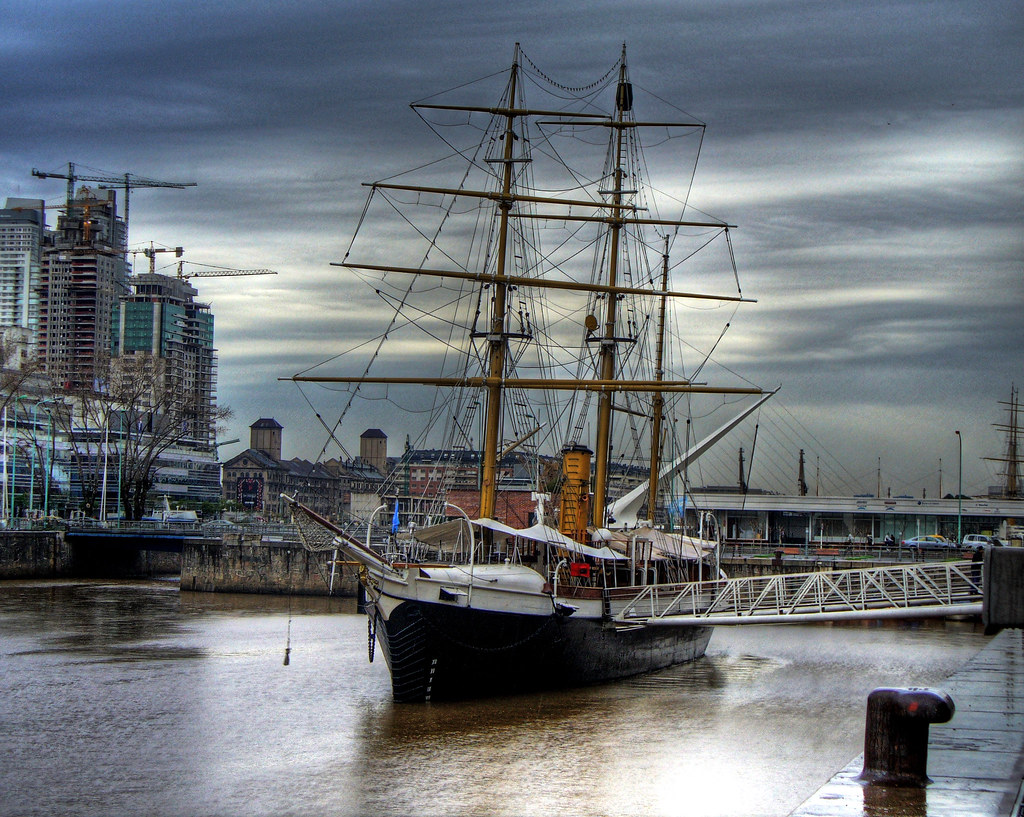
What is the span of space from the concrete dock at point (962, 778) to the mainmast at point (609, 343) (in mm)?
22989

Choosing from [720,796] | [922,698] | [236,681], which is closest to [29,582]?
[236,681]

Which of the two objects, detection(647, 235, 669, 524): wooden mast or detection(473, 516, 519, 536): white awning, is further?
detection(647, 235, 669, 524): wooden mast

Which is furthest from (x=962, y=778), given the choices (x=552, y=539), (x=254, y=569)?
(x=254, y=569)

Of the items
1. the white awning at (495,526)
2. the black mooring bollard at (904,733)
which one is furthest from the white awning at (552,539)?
the black mooring bollard at (904,733)

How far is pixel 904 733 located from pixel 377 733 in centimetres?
1323

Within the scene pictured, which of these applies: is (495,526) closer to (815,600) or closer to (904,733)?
(815,600)

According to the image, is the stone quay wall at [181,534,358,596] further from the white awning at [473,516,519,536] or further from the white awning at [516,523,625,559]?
the white awning at [473,516,519,536]

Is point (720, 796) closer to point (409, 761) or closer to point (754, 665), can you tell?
point (409, 761)

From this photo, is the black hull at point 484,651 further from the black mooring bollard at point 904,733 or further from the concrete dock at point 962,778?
the black mooring bollard at point 904,733

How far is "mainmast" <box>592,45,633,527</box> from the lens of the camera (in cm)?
4553

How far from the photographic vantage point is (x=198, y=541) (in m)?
71.4

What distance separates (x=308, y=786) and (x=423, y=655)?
315 inches

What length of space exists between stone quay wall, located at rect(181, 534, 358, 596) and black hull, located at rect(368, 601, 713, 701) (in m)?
36.3

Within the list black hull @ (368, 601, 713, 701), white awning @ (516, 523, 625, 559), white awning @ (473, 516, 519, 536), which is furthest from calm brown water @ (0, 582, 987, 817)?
white awning @ (473, 516, 519, 536)
